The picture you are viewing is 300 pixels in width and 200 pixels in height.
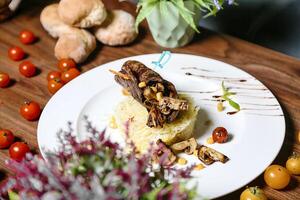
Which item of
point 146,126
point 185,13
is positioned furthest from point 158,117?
point 185,13

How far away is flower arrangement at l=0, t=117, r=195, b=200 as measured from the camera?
0.96 m

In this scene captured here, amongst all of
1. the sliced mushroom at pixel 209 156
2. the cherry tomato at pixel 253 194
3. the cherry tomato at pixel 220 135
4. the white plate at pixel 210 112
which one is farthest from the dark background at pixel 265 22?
the cherry tomato at pixel 253 194

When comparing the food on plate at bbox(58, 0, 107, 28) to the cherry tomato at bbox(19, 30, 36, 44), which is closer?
the food on plate at bbox(58, 0, 107, 28)

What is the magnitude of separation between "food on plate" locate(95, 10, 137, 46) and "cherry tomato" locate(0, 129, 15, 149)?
696 millimetres

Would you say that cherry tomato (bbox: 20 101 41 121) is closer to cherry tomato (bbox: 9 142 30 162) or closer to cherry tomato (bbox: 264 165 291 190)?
cherry tomato (bbox: 9 142 30 162)

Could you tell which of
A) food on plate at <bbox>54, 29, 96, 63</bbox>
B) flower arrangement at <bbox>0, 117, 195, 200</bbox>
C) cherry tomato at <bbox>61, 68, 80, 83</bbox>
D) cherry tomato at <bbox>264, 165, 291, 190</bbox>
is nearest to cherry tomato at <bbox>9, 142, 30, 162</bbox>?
cherry tomato at <bbox>61, 68, 80, 83</bbox>

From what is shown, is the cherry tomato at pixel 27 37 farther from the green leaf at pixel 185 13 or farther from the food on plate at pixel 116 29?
the green leaf at pixel 185 13

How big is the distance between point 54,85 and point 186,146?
0.65 meters

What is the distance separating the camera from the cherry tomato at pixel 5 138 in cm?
178

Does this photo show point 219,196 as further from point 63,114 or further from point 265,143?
point 63,114

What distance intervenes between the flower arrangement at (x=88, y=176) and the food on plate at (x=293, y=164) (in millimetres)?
642

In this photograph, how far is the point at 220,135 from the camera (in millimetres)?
1740

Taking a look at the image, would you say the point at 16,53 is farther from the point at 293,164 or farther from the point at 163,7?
the point at 293,164

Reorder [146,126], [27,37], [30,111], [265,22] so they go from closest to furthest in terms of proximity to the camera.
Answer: [146,126], [30,111], [27,37], [265,22]
